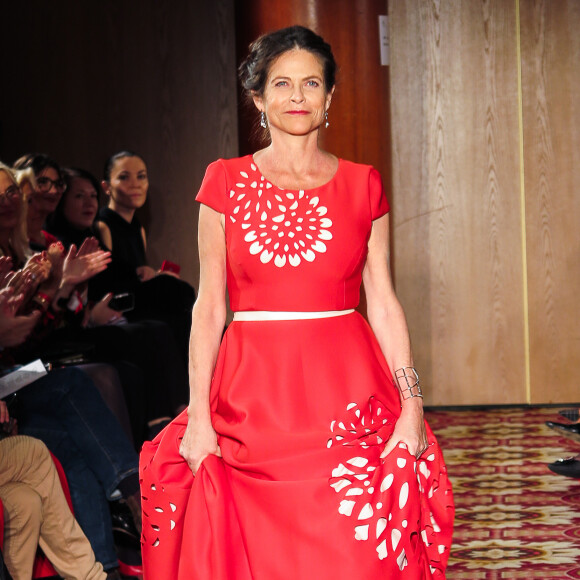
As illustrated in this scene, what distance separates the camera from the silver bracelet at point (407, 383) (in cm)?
216

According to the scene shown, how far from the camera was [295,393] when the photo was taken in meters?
2.09

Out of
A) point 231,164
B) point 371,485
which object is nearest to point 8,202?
point 231,164

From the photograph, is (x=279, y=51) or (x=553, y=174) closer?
(x=279, y=51)

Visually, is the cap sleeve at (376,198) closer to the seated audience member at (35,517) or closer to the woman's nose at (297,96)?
the woman's nose at (297,96)

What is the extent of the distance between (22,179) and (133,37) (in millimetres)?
2561

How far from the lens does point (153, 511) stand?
6.90 feet

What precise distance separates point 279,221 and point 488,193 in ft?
13.5

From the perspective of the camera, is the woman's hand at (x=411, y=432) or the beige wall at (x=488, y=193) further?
the beige wall at (x=488, y=193)

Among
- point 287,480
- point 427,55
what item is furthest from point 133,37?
point 287,480

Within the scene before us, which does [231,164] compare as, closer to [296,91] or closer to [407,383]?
[296,91]

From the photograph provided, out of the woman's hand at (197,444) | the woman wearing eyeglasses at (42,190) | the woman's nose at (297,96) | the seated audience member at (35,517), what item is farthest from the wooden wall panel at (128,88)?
the woman's hand at (197,444)

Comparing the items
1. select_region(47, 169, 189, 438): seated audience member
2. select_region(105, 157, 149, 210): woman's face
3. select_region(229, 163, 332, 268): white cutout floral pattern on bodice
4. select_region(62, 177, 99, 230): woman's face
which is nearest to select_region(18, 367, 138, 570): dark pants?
select_region(47, 169, 189, 438): seated audience member

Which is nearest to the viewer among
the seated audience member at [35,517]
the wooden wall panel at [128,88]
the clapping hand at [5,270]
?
the seated audience member at [35,517]

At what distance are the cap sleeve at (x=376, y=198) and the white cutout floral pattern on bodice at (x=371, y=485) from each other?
462 millimetres
